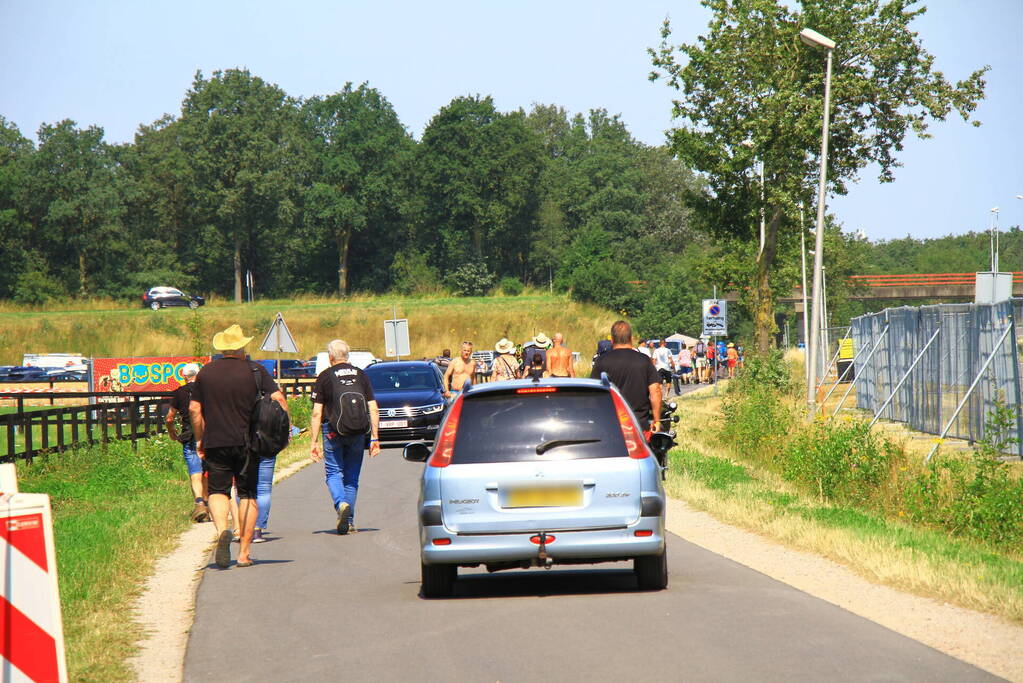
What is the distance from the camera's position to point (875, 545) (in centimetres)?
1063

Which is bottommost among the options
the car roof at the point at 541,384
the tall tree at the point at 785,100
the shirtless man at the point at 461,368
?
the shirtless man at the point at 461,368

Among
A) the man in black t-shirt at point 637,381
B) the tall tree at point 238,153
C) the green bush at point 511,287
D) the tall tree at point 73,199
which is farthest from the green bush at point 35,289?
the man in black t-shirt at point 637,381

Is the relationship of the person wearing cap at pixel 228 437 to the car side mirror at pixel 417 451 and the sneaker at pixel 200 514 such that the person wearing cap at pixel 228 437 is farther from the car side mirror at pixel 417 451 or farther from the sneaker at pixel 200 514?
the sneaker at pixel 200 514

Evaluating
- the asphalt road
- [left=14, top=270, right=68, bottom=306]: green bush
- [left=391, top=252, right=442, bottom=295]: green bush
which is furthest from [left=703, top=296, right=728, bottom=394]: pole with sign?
[left=14, top=270, right=68, bottom=306]: green bush

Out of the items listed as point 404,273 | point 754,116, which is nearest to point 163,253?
point 404,273

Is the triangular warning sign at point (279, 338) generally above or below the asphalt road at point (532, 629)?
above

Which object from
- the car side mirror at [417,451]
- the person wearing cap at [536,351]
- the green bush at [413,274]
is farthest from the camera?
the green bush at [413,274]

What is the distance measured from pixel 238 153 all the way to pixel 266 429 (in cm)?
9135

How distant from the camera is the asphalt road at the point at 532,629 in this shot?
6.60 meters

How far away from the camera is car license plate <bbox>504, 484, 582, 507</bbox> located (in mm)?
8617

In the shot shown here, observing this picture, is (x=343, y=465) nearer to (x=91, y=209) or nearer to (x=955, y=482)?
(x=955, y=482)

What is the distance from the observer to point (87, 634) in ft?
25.7

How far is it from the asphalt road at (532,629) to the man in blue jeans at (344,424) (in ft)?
5.89

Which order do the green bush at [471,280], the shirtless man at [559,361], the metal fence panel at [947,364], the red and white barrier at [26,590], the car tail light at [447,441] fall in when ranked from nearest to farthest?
the red and white barrier at [26,590] < the car tail light at [447,441] < the metal fence panel at [947,364] < the shirtless man at [559,361] < the green bush at [471,280]
